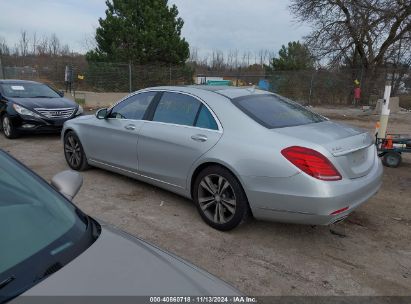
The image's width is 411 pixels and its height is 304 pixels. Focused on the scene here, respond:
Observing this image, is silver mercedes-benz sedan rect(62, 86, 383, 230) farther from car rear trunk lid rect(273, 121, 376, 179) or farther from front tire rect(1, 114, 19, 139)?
front tire rect(1, 114, 19, 139)

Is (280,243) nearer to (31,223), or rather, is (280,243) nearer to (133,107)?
(31,223)

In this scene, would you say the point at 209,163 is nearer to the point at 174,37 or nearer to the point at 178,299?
the point at 178,299

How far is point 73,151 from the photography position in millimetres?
6168

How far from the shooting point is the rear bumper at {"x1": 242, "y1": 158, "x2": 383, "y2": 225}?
334cm

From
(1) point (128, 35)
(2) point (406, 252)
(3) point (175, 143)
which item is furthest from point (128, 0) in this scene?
(2) point (406, 252)

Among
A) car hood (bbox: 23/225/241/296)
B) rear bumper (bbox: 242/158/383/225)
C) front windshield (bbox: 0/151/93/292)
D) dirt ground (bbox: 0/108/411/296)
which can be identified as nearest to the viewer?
car hood (bbox: 23/225/241/296)

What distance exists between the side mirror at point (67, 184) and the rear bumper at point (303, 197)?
164 cm

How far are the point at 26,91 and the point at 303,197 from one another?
8535 mm

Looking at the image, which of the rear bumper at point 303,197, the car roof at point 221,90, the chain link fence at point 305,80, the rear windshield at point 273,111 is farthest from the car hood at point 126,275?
the chain link fence at point 305,80

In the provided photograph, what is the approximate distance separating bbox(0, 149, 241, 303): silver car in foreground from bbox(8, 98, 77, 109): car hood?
23.0 feet

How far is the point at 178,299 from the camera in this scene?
163cm

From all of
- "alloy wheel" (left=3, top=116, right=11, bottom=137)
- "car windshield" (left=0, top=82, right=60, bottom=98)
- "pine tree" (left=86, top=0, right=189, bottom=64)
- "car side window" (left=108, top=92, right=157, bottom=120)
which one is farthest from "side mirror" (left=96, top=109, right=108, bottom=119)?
"pine tree" (left=86, top=0, right=189, bottom=64)

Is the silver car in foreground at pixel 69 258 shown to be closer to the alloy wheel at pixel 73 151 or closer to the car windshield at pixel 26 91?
the alloy wheel at pixel 73 151

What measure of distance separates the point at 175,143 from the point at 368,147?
2.11m
